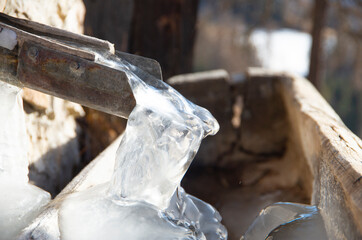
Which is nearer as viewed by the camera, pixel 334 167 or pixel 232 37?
pixel 334 167

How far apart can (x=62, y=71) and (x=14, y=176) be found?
1.47ft

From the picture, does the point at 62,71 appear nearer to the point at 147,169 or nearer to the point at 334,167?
the point at 147,169

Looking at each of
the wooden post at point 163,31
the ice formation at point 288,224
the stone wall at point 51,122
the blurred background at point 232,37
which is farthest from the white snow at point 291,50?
the ice formation at point 288,224

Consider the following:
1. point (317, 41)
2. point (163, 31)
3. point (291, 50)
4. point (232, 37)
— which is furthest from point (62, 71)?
point (291, 50)

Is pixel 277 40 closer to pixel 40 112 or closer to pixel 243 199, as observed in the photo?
pixel 243 199

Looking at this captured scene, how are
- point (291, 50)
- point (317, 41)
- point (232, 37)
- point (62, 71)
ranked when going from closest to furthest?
point (62, 71), point (317, 41), point (232, 37), point (291, 50)

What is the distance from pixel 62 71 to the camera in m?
1.32

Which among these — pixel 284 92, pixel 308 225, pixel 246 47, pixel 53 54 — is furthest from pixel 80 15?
pixel 246 47

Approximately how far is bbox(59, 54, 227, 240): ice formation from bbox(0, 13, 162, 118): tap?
6 centimetres

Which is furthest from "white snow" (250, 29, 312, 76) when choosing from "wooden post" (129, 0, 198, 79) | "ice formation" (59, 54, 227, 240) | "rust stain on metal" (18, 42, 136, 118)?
"rust stain on metal" (18, 42, 136, 118)

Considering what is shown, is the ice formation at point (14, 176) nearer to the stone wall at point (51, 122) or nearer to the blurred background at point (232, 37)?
the stone wall at point (51, 122)

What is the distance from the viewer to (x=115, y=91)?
133cm

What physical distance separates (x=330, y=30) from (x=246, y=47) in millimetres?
3759

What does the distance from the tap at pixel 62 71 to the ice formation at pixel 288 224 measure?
65cm
